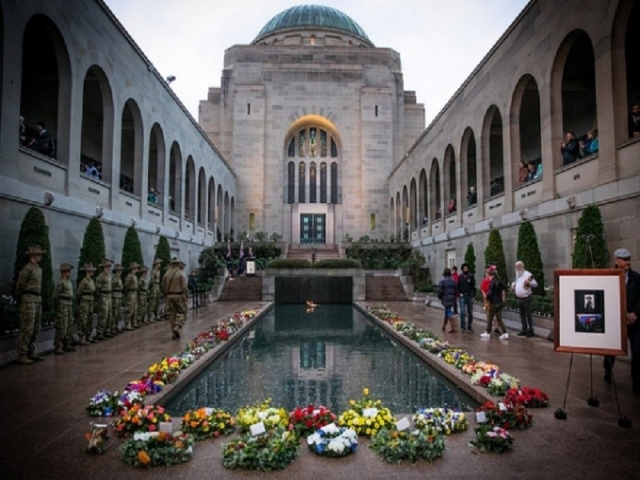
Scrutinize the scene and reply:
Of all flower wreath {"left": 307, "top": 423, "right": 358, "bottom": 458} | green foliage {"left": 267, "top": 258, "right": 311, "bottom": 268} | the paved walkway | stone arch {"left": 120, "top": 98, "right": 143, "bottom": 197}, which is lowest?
the paved walkway

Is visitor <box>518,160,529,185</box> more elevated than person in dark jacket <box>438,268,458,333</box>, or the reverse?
visitor <box>518,160,529,185</box>

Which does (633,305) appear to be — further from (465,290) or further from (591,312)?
(465,290)

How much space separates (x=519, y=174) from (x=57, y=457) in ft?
57.2

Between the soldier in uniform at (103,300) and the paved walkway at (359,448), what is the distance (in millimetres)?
3780

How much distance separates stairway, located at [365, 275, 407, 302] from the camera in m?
25.9

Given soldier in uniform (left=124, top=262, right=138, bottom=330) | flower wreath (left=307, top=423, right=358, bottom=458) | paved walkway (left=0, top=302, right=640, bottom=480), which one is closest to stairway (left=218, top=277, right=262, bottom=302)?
soldier in uniform (left=124, top=262, right=138, bottom=330)

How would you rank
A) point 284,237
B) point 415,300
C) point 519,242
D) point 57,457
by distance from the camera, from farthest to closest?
point 284,237, point 415,300, point 519,242, point 57,457

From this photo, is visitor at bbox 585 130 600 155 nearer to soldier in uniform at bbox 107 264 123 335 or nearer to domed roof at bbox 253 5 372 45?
soldier in uniform at bbox 107 264 123 335

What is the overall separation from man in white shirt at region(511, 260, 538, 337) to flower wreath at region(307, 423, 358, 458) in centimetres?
806

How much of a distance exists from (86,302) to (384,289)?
18.0 meters

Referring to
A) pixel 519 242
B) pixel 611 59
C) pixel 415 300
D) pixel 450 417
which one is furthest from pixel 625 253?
pixel 415 300

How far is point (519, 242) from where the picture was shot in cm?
1536

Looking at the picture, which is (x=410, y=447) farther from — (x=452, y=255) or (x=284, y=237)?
(x=284, y=237)

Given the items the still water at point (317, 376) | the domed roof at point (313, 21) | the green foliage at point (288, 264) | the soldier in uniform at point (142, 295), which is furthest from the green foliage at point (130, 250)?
the domed roof at point (313, 21)
